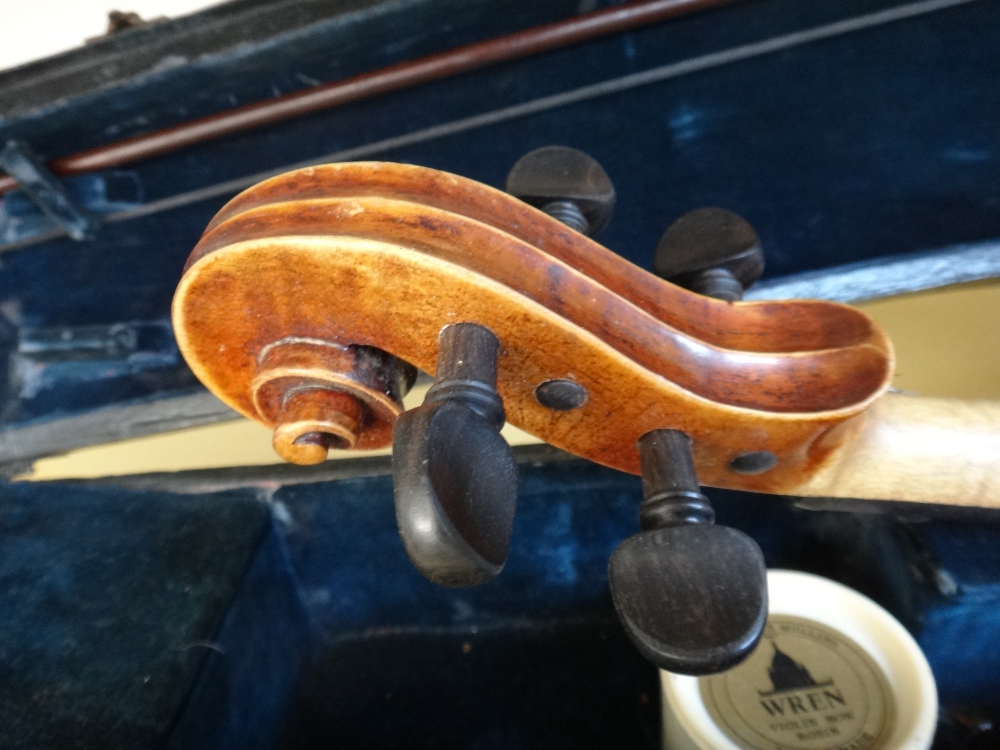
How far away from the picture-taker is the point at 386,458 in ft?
3.10

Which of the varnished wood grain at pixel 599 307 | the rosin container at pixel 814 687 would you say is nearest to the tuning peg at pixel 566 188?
the varnished wood grain at pixel 599 307

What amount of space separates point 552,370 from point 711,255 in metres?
0.26

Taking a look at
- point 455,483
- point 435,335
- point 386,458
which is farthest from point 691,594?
point 386,458

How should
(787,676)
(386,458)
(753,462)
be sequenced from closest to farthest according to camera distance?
(753,462), (787,676), (386,458)

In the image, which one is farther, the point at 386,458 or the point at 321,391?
the point at 386,458

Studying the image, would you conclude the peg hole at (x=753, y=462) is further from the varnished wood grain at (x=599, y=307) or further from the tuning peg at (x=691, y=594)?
the tuning peg at (x=691, y=594)

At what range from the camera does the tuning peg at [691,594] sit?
0.39 meters

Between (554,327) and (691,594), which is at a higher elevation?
(554,327)

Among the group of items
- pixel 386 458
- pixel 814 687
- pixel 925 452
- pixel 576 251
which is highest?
pixel 576 251

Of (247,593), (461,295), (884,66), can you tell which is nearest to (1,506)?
(247,593)

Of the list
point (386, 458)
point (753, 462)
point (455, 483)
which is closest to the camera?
point (455, 483)

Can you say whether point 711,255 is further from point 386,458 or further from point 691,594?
point 386,458

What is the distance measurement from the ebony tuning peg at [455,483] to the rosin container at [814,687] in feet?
1.35

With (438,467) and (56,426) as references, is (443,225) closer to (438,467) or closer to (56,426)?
(438,467)
